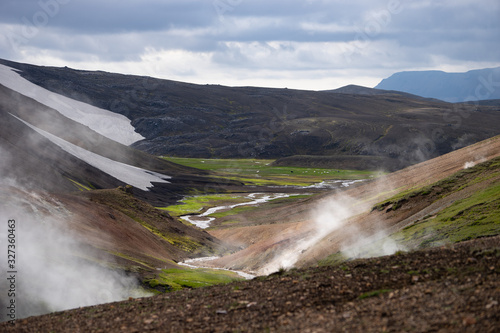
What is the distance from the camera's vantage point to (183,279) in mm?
44062

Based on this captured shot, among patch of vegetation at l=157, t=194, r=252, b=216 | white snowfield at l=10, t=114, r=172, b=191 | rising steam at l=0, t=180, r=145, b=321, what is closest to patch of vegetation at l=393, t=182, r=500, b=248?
rising steam at l=0, t=180, r=145, b=321

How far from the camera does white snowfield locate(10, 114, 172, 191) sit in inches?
5207

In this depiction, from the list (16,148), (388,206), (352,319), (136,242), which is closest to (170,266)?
(136,242)

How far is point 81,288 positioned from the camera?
3472 centimetres

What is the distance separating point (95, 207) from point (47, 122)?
118712mm

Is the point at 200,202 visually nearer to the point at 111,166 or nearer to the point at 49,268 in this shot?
the point at 111,166

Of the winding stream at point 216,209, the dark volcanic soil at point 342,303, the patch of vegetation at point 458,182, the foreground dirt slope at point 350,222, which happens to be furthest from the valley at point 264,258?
the winding stream at point 216,209

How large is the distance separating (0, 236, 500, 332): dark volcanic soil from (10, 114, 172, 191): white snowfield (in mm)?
113164

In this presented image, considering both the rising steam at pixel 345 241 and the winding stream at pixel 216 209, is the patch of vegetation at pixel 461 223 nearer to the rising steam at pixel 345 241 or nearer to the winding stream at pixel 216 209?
the rising steam at pixel 345 241

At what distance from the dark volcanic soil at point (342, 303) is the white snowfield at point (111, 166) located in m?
113

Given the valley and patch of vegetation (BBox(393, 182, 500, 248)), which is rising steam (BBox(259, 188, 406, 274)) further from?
patch of vegetation (BBox(393, 182, 500, 248))

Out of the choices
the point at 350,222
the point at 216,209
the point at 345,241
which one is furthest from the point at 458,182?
the point at 216,209

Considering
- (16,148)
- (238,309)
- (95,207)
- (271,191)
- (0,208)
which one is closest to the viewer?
(238,309)

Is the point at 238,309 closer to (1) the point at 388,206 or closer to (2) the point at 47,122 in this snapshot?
(1) the point at 388,206
